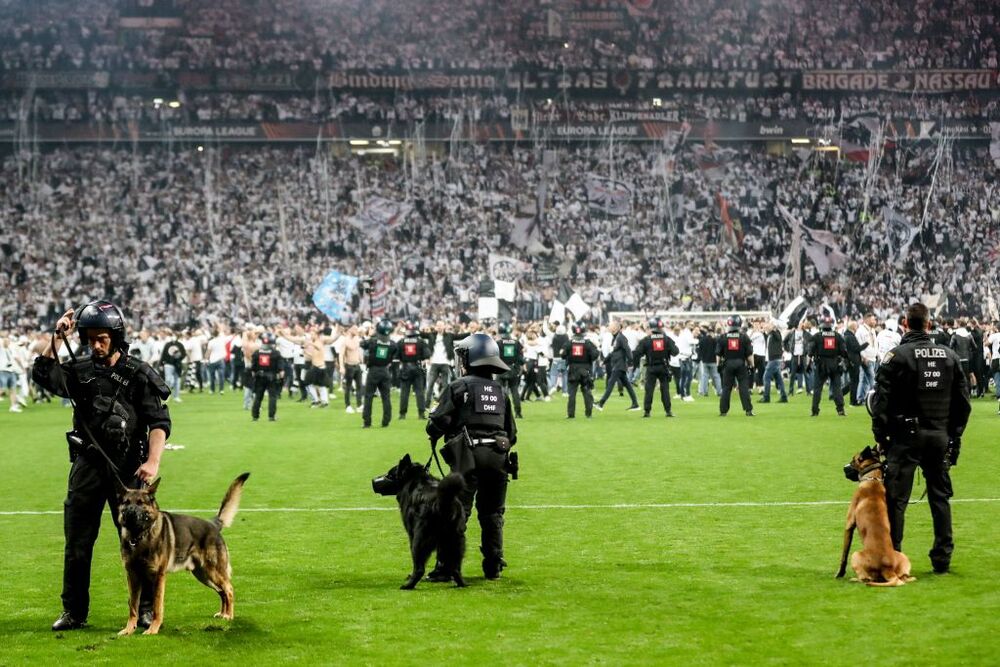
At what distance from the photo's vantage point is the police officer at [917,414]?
370 inches

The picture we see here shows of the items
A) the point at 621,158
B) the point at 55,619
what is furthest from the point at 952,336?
the point at 621,158

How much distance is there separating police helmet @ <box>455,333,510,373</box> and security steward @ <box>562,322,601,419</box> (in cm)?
1612

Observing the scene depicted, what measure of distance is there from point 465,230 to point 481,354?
42718 mm

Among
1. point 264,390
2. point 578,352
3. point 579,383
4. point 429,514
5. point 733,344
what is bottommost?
point 264,390

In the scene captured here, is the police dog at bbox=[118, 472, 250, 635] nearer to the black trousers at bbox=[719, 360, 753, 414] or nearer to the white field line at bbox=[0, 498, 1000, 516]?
the white field line at bbox=[0, 498, 1000, 516]

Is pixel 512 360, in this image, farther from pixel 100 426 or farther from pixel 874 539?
pixel 100 426

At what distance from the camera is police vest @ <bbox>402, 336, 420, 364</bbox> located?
83.9ft

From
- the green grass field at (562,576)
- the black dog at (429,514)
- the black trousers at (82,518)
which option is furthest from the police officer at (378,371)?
the black trousers at (82,518)

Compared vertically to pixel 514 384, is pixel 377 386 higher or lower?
higher

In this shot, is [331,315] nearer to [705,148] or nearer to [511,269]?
[511,269]

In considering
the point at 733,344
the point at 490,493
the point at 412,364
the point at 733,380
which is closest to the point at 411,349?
the point at 412,364

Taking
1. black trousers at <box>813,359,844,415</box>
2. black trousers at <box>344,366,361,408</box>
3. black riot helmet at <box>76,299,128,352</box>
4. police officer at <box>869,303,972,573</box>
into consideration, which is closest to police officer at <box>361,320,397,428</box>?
black trousers at <box>344,366,361,408</box>

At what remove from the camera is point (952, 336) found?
2959cm

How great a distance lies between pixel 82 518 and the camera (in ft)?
25.9
